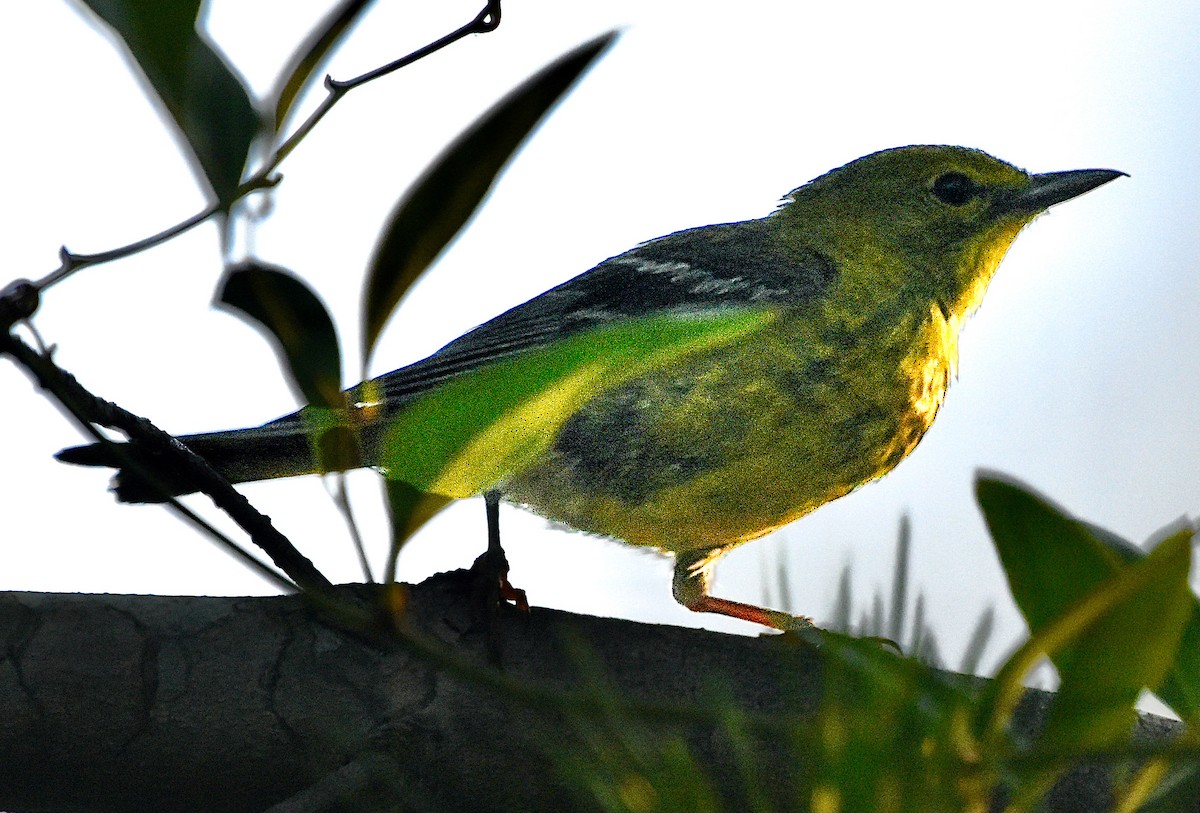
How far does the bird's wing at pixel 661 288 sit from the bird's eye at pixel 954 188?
14.9 inches

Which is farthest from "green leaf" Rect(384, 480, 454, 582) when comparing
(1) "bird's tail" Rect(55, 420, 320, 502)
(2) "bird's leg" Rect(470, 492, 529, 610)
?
(1) "bird's tail" Rect(55, 420, 320, 502)

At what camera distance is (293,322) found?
0.58 metres

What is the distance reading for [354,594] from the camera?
127 centimetres

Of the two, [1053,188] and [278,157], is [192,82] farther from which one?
[1053,188]

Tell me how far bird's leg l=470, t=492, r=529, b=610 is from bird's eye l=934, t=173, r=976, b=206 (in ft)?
4.59

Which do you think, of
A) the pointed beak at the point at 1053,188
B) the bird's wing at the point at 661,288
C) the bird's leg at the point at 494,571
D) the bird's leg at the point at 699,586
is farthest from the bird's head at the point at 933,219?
the bird's leg at the point at 494,571

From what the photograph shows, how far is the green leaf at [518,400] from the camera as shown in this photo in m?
0.51

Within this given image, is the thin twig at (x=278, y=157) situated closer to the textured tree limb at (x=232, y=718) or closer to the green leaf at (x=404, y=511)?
the green leaf at (x=404, y=511)

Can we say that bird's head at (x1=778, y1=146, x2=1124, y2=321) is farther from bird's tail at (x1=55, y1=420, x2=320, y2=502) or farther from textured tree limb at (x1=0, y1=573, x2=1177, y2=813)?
textured tree limb at (x1=0, y1=573, x2=1177, y2=813)

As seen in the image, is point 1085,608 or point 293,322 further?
point 293,322

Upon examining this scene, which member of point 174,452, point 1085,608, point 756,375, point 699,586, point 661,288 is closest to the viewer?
point 1085,608

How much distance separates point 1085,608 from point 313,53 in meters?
0.45

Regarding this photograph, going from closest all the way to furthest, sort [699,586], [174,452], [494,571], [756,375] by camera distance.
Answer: [174,452]
[494,571]
[756,375]
[699,586]

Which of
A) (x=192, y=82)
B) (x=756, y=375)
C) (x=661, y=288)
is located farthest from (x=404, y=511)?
(x=661, y=288)
